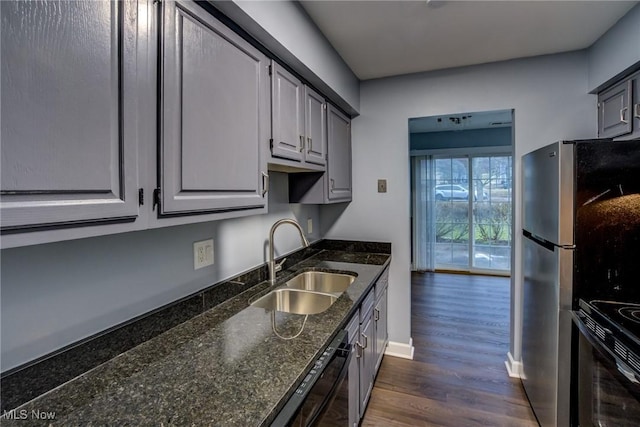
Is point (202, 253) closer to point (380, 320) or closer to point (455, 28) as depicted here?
point (380, 320)

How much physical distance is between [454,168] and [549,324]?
4.02 metres

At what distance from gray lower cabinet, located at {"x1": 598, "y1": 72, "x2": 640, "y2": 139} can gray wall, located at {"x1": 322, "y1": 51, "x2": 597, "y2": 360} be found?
0.33ft

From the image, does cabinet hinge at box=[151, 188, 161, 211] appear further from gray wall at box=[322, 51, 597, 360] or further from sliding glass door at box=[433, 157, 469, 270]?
sliding glass door at box=[433, 157, 469, 270]

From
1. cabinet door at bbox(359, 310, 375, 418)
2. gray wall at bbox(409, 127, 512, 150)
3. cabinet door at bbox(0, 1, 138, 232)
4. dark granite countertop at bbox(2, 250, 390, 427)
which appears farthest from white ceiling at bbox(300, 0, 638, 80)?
gray wall at bbox(409, 127, 512, 150)

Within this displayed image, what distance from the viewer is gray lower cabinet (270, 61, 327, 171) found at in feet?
4.91

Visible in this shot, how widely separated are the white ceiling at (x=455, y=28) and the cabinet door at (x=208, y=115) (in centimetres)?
69

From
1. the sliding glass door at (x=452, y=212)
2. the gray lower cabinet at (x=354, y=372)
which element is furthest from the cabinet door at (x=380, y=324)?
the sliding glass door at (x=452, y=212)

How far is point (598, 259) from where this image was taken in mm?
1524

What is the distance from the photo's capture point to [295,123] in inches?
66.2

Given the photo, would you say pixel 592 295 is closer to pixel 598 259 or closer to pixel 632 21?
pixel 598 259

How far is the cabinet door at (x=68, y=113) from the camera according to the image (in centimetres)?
57

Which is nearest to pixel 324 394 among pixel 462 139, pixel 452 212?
pixel 452 212

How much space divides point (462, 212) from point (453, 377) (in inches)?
139

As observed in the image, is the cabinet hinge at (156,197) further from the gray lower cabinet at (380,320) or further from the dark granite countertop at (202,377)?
the gray lower cabinet at (380,320)
